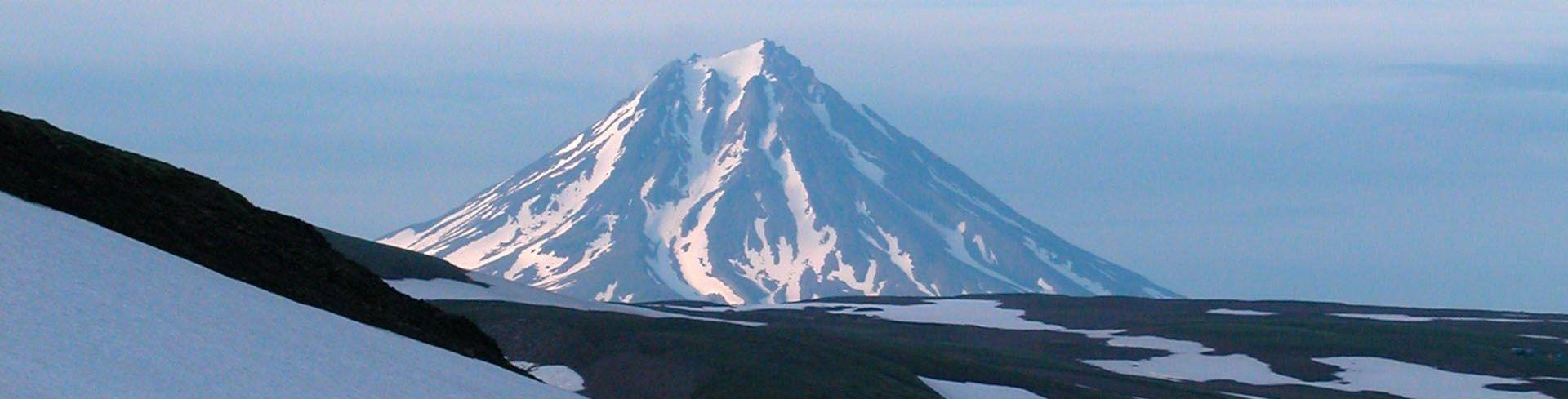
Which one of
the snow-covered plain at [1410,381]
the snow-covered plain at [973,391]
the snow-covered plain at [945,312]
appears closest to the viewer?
the snow-covered plain at [973,391]

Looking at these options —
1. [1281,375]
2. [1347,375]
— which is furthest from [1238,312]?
[1281,375]

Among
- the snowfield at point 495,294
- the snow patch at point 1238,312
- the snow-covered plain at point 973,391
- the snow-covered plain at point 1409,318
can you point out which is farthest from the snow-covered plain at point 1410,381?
the snow patch at point 1238,312

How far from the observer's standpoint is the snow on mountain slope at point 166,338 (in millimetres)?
26391

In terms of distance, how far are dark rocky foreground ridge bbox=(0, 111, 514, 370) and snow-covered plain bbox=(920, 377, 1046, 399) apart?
23.3 meters

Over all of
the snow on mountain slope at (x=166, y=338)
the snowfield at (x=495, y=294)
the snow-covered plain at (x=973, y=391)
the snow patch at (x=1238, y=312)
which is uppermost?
the snow patch at (x=1238, y=312)

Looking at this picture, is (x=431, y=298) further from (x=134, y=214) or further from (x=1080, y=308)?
(x=1080, y=308)

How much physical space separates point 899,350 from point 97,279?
53.2 m

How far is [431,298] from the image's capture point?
80312mm

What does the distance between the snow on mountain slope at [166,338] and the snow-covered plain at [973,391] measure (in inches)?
1145

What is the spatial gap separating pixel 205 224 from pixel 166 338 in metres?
15.7

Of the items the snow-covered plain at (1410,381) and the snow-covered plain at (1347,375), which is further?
the snow-covered plain at (1347,375)

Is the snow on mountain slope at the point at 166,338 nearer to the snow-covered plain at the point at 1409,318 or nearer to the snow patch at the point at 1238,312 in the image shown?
the snow patch at the point at 1238,312

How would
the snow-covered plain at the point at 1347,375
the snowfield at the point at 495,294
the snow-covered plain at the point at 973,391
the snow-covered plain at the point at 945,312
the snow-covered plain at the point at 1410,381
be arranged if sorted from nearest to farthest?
the snow-covered plain at the point at 973,391 → the snowfield at the point at 495,294 → the snow-covered plain at the point at 1410,381 → the snow-covered plain at the point at 1347,375 → the snow-covered plain at the point at 945,312

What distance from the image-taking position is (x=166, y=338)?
30109 mm
